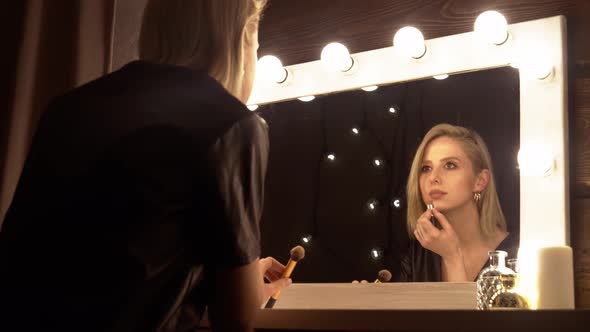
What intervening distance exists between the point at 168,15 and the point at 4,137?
813 mm

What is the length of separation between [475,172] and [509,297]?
0.87 ft

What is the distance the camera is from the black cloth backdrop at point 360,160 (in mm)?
1303

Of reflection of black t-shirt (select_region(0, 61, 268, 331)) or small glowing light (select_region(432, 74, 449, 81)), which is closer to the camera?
reflection of black t-shirt (select_region(0, 61, 268, 331))

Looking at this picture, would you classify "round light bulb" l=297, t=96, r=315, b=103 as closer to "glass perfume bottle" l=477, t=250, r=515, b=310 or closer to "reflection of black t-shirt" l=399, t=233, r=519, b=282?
"reflection of black t-shirt" l=399, t=233, r=519, b=282

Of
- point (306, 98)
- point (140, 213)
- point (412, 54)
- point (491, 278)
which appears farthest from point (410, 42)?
point (140, 213)

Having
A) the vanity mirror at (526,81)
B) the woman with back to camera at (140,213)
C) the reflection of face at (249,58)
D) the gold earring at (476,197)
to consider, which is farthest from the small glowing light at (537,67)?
the woman with back to camera at (140,213)

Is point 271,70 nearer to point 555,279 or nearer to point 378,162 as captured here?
point 378,162

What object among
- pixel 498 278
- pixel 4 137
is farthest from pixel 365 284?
pixel 4 137

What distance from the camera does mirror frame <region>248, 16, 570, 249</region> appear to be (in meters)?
1.21

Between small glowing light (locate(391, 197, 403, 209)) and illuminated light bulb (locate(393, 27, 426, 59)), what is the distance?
284mm

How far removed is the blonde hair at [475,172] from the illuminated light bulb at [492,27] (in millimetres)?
176

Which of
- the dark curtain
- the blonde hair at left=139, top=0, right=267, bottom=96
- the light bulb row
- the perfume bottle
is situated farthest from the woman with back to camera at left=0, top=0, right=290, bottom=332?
the dark curtain

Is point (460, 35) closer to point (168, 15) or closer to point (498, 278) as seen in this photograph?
point (498, 278)

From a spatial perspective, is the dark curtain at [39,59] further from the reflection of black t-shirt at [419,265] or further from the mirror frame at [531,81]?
the reflection of black t-shirt at [419,265]
